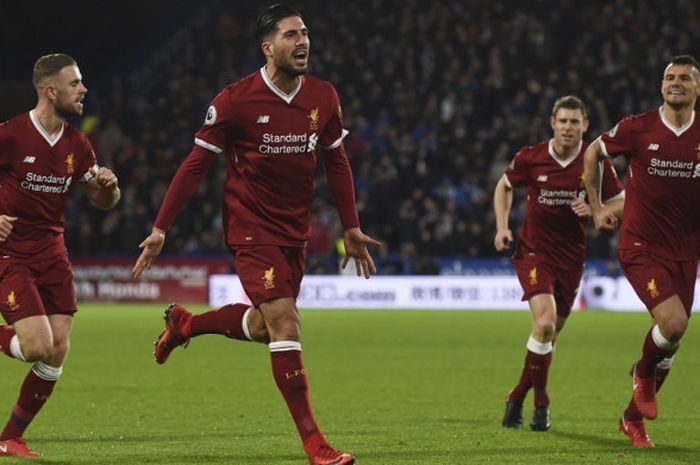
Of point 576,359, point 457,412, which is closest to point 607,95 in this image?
point 576,359

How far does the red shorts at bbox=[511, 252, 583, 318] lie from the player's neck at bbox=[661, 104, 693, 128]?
176 cm

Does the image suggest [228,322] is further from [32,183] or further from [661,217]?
[661,217]

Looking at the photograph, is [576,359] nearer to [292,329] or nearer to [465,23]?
[292,329]

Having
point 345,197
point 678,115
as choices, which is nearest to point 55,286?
point 345,197

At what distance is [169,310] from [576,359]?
770 cm

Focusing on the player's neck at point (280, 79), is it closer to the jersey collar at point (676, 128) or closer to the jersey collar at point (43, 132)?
the jersey collar at point (43, 132)

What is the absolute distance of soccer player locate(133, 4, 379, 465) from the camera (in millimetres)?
6508

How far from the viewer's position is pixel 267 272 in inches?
258

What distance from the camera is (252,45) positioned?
33594 millimetres

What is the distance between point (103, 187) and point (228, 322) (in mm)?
1167

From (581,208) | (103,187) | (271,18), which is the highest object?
(271,18)

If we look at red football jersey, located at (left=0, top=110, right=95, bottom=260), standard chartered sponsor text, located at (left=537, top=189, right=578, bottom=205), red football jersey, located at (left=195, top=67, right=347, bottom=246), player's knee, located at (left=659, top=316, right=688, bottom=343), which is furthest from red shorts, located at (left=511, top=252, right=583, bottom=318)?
red football jersey, located at (left=0, top=110, right=95, bottom=260)

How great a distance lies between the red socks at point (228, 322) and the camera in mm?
7082

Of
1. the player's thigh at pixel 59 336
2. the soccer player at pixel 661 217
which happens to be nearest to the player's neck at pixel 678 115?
the soccer player at pixel 661 217
